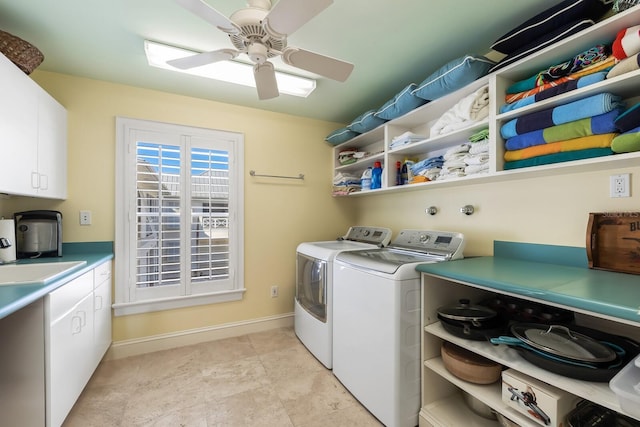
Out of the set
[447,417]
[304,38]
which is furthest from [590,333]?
[304,38]

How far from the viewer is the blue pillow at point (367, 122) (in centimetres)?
227

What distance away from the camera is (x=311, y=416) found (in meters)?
1.57

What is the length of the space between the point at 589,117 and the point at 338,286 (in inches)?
62.6

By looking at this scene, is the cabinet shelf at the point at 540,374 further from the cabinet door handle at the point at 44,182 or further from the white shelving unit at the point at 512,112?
the cabinet door handle at the point at 44,182

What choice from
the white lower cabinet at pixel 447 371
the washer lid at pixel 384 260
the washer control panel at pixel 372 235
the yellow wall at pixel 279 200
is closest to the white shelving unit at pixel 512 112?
the yellow wall at pixel 279 200

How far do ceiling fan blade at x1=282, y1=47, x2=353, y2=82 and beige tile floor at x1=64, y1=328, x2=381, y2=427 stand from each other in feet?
6.49

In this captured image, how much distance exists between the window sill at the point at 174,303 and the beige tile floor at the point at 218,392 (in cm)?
38

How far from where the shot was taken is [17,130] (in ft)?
4.87

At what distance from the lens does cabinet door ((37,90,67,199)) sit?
1.71 m

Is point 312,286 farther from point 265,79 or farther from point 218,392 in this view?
point 265,79

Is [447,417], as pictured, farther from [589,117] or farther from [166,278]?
[166,278]

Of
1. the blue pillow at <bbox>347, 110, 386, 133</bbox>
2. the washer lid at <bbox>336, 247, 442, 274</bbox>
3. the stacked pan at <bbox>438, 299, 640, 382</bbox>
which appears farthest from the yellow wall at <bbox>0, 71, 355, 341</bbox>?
the stacked pan at <bbox>438, 299, 640, 382</bbox>

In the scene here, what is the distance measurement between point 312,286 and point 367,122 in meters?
1.52

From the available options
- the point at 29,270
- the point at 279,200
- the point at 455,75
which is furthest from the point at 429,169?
the point at 29,270
